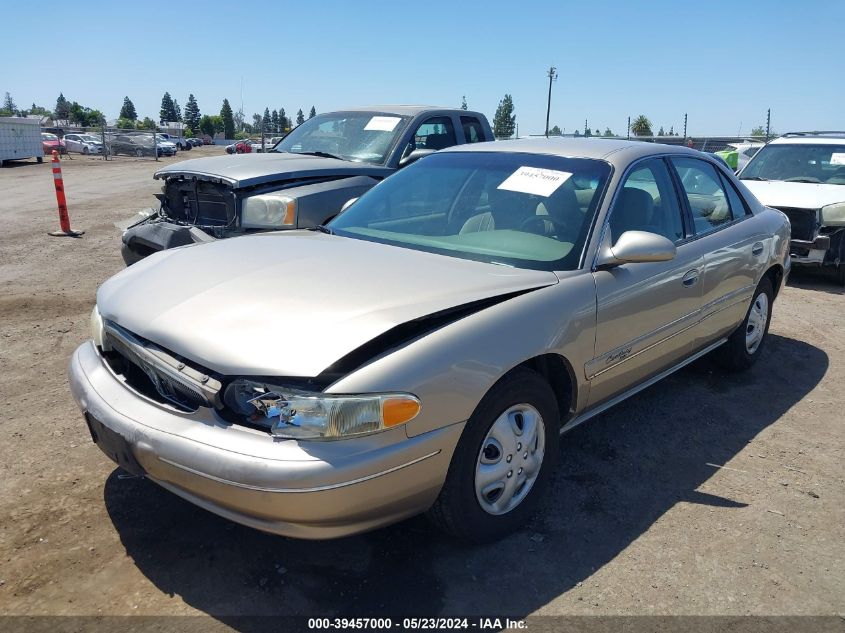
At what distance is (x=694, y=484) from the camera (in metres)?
3.46

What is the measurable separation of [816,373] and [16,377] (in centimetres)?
566

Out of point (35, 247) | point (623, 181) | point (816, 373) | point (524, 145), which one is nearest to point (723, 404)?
point (816, 373)

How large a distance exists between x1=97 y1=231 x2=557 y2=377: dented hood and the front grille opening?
7.1 inches

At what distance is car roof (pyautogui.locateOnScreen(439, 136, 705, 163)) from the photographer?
3.70 metres

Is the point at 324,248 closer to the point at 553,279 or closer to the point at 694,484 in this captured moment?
the point at 553,279

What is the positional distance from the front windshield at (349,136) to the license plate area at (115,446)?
4.53 metres

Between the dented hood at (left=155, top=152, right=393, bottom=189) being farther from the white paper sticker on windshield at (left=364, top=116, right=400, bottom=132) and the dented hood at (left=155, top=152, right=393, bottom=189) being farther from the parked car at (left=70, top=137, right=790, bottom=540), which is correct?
the parked car at (left=70, top=137, right=790, bottom=540)

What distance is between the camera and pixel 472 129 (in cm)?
776

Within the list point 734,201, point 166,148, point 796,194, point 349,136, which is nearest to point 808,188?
point 796,194

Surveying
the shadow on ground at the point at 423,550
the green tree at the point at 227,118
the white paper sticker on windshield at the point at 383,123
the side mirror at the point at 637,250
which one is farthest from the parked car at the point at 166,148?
the green tree at the point at 227,118

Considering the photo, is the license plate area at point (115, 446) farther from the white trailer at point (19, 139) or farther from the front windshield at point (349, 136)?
the white trailer at point (19, 139)

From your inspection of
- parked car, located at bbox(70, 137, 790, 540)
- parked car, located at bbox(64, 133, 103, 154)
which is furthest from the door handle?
parked car, located at bbox(64, 133, 103, 154)

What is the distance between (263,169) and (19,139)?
1103 inches

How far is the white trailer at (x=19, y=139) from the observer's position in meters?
27.5
